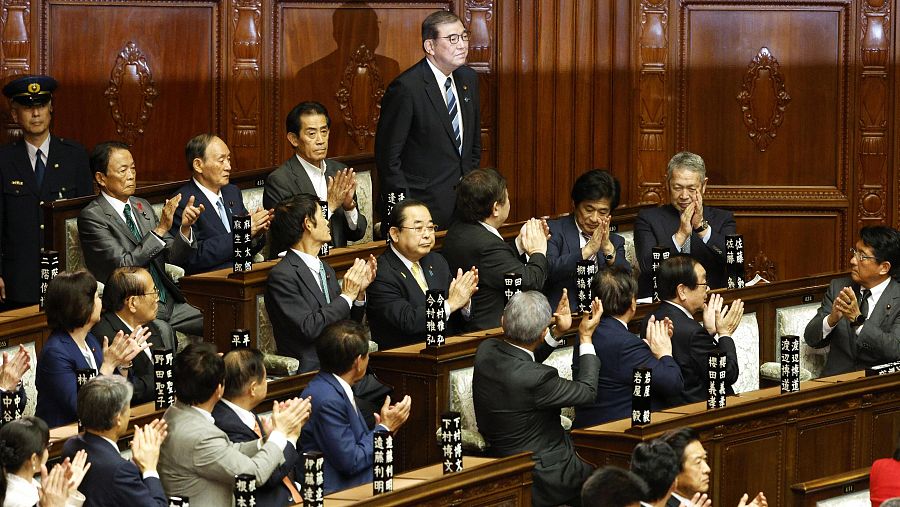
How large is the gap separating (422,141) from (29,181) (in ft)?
6.14

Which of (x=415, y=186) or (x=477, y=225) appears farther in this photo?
(x=415, y=186)

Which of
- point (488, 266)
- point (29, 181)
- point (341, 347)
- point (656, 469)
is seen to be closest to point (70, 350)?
point (341, 347)

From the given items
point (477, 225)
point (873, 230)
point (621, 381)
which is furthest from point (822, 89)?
point (621, 381)

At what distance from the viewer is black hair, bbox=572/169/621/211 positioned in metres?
6.41

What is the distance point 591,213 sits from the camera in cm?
644

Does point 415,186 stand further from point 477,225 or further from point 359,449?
point 359,449

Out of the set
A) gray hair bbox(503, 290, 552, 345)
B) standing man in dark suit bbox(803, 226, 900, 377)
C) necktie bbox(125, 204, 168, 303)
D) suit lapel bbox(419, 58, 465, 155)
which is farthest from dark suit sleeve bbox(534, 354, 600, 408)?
suit lapel bbox(419, 58, 465, 155)

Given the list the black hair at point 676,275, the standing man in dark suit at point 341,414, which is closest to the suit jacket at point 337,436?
the standing man in dark suit at point 341,414

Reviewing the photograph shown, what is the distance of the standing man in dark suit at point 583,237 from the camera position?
6340mm

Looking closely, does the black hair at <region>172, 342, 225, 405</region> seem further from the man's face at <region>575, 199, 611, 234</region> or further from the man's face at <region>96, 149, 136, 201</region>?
the man's face at <region>575, 199, 611, 234</region>

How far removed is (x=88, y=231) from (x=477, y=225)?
1.64 meters

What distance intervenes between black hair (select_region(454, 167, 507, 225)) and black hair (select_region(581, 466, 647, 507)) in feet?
7.26

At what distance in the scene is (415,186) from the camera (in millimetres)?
6953

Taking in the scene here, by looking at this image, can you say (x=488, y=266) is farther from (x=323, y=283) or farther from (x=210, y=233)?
(x=210, y=233)
